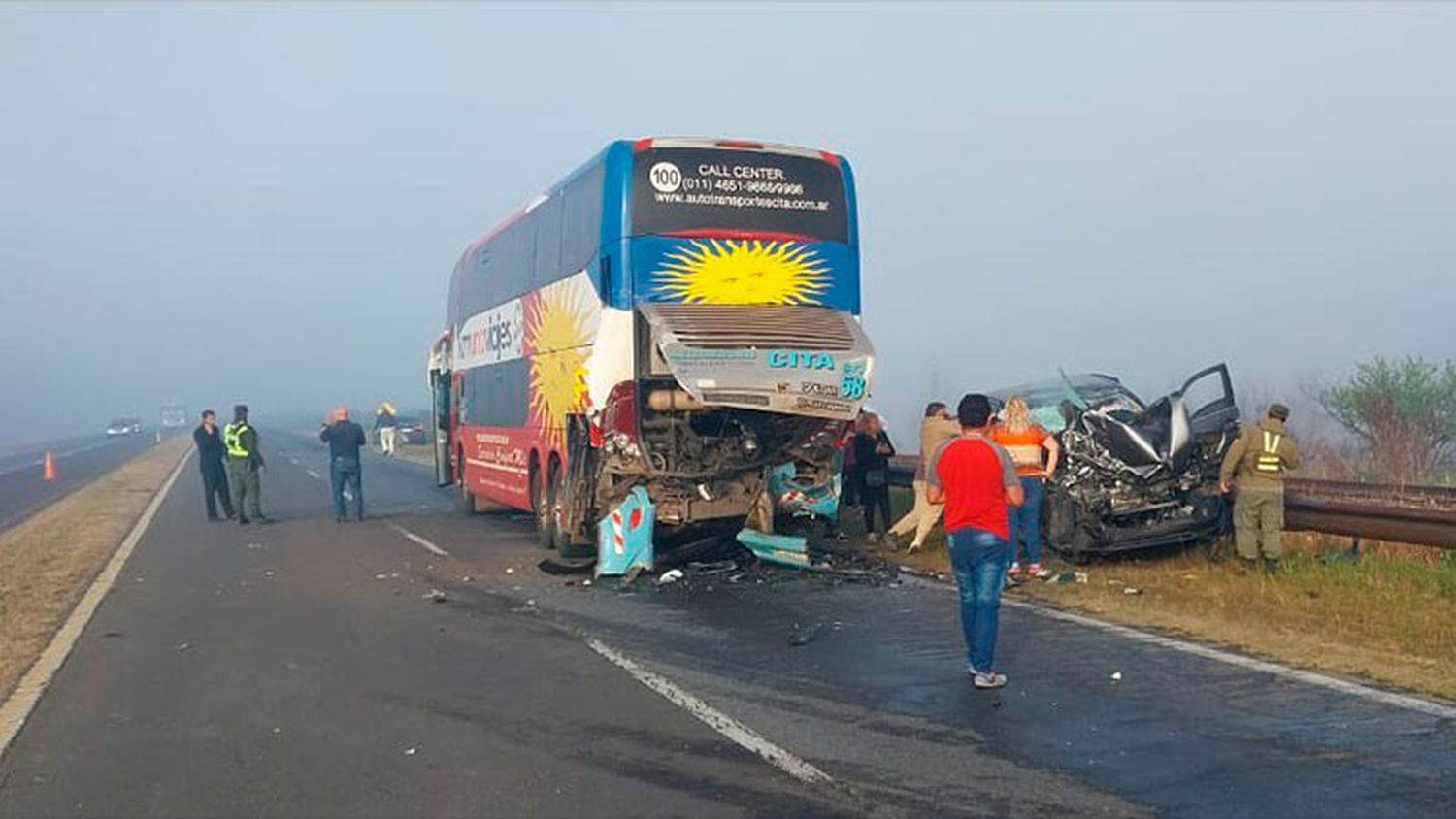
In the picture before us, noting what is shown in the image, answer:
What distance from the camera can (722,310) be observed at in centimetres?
1316

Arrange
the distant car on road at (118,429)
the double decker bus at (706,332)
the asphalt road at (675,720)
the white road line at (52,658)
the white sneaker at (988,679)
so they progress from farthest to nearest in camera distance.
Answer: the distant car on road at (118,429)
the double decker bus at (706,332)
the white sneaker at (988,679)
the white road line at (52,658)
the asphalt road at (675,720)

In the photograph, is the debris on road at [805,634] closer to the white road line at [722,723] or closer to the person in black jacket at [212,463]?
the white road line at [722,723]

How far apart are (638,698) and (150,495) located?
83.6ft

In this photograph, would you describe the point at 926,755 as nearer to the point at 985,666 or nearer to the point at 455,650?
the point at 985,666

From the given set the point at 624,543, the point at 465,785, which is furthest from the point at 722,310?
the point at 465,785

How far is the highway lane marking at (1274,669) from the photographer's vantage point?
7.12 metres

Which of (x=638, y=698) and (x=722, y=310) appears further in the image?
(x=722, y=310)

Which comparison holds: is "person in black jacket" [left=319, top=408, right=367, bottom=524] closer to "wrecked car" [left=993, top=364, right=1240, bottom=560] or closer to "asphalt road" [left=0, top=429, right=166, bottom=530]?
"asphalt road" [left=0, top=429, right=166, bottom=530]

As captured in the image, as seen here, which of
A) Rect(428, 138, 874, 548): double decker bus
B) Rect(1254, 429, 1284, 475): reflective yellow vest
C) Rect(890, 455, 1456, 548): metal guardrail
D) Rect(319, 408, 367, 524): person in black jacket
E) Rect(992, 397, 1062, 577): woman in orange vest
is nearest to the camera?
Rect(890, 455, 1456, 548): metal guardrail

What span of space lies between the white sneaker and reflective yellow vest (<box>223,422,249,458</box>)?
15.8m

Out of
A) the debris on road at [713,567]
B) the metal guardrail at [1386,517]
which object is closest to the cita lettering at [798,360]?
the debris on road at [713,567]

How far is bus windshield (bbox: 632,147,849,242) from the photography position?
43.8 feet

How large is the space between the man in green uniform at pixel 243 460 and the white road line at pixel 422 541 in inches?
103

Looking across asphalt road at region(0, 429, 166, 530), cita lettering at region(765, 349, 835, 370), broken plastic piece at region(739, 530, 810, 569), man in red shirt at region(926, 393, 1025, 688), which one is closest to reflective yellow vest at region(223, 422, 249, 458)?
asphalt road at region(0, 429, 166, 530)
